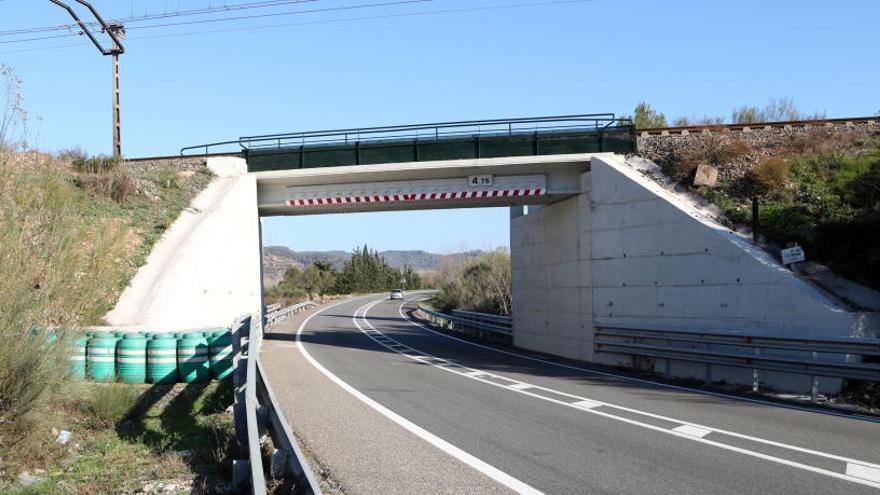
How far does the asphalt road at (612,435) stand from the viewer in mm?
6441

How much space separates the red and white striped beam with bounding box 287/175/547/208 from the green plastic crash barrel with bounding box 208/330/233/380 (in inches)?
362

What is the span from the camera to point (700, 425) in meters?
9.16

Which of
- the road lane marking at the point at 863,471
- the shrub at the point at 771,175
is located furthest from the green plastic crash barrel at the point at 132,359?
the shrub at the point at 771,175

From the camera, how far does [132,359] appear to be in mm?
13062

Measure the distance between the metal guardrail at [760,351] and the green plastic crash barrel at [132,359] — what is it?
1047 cm

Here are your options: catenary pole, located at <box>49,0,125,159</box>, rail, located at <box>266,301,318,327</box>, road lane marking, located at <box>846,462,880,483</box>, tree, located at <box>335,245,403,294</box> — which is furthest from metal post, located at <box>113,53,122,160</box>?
tree, located at <box>335,245,403,294</box>

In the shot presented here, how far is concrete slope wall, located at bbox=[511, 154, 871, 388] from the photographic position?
1367 centimetres

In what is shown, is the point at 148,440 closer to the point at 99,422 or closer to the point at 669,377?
the point at 99,422

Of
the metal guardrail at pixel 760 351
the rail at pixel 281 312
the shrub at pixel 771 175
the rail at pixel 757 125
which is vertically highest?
the rail at pixel 757 125

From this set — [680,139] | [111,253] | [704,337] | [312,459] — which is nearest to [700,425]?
[312,459]

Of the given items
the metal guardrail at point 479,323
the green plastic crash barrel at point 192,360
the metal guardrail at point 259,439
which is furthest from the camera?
the metal guardrail at point 479,323

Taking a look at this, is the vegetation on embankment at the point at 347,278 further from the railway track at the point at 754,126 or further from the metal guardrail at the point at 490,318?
the railway track at the point at 754,126

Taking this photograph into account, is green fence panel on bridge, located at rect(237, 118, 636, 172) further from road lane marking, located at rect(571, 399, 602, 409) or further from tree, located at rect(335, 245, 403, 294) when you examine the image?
tree, located at rect(335, 245, 403, 294)

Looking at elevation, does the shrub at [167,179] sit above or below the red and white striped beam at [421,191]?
above
